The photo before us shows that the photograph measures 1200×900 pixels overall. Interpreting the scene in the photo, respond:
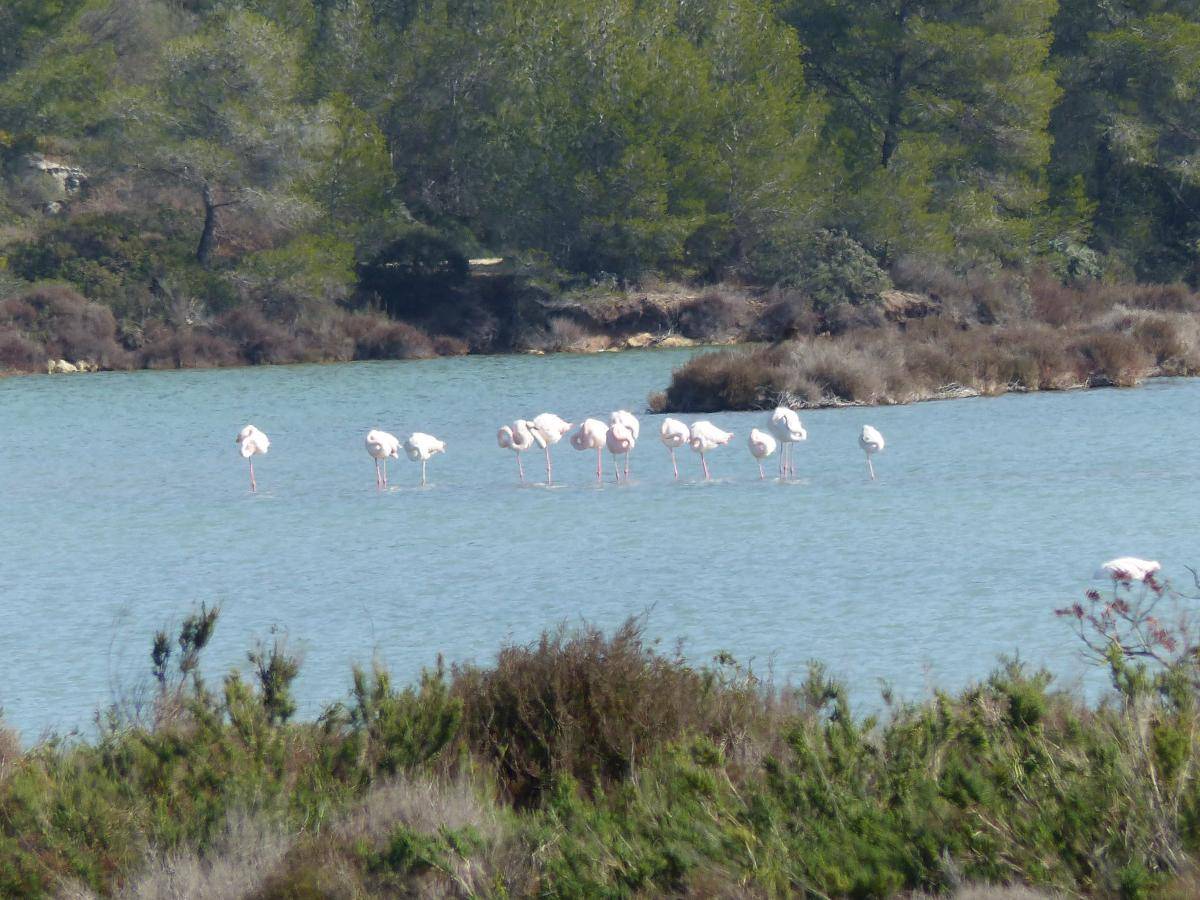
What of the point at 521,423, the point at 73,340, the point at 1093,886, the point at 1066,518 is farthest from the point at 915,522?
the point at 73,340

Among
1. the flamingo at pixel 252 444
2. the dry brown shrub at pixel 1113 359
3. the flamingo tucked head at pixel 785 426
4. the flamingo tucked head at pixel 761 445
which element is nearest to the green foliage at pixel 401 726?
the flamingo tucked head at pixel 761 445

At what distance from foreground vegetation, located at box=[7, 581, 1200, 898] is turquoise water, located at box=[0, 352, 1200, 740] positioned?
1.40m

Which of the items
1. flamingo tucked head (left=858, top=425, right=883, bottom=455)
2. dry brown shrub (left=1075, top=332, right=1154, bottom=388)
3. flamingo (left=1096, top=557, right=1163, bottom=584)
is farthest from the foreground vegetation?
dry brown shrub (left=1075, top=332, right=1154, bottom=388)

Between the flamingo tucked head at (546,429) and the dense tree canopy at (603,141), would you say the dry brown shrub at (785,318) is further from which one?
the flamingo tucked head at (546,429)

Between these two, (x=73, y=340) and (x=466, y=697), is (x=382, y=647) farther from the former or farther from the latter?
(x=73, y=340)

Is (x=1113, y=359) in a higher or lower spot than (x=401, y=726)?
higher

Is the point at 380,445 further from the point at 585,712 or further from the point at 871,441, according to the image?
the point at 585,712

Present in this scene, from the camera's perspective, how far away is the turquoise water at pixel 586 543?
10.8 m

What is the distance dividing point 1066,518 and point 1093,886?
1097 cm

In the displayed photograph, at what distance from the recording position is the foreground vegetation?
516 cm

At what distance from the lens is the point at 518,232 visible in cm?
4769

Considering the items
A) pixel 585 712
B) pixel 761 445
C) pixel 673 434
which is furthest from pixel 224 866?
pixel 673 434

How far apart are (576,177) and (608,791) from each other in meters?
40.4

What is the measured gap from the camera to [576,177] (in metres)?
46.1
